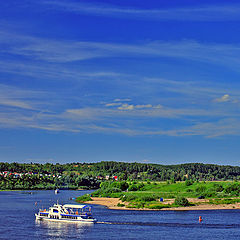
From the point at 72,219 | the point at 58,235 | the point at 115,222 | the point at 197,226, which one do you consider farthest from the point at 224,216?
the point at 58,235

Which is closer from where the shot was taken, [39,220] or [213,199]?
[39,220]

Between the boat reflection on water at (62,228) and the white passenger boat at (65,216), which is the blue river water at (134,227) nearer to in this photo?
the boat reflection on water at (62,228)

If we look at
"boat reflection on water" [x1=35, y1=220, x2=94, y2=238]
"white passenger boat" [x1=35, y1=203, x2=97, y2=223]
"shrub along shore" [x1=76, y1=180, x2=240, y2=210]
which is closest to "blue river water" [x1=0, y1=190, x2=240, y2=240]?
"boat reflection on water" [x1=35, y1=220, x2=94, y2=238]

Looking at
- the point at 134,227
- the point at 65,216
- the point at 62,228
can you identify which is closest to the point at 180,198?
the point at 65,216

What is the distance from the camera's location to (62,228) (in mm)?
101688

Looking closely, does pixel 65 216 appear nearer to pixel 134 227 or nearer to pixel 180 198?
pixel 134 227

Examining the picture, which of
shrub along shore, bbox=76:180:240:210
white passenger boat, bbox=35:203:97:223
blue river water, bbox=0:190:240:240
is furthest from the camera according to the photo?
shrub along shore, bbox=76:180:240:210

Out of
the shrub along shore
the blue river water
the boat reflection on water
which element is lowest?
the boat reflection on water

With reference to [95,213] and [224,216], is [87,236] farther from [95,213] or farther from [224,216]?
[224,216]

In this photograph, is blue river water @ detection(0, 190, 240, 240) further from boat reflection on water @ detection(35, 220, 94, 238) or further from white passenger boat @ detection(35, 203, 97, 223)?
white passenger boat @ detection(35, 203, 97, 223)

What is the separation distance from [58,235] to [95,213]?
35235 mm

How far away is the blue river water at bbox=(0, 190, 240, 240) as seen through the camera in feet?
289

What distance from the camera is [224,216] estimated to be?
116188mm

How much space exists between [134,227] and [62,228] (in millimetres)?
18304
